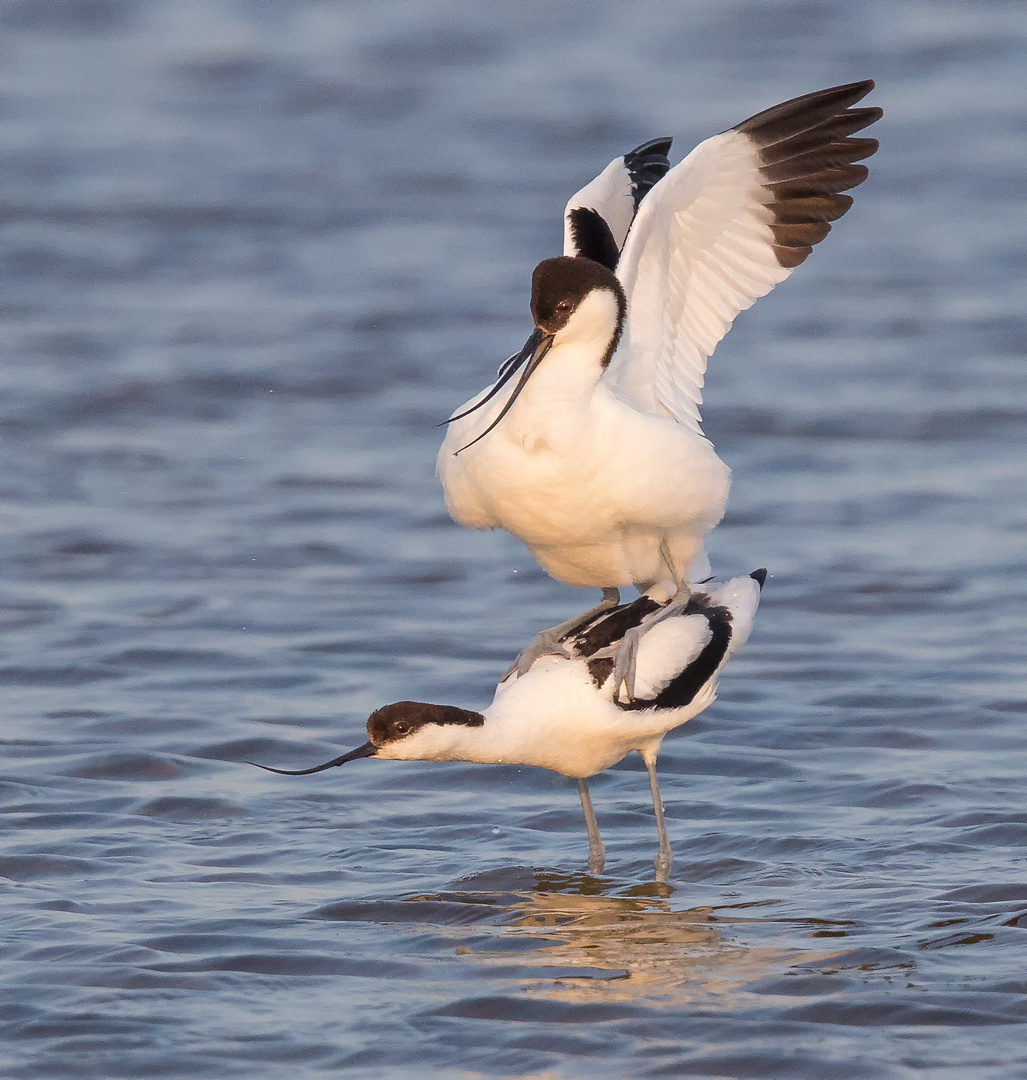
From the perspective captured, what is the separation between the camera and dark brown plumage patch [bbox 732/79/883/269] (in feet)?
23.2

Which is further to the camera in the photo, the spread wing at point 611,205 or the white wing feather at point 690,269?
the spread wing at point 611,205

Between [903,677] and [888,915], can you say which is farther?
[903,677]

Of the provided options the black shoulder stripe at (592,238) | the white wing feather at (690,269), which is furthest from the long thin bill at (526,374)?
the black shoulder stripe at (592,238)

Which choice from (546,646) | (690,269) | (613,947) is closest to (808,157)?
(690,269)

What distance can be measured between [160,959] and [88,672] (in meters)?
3.15

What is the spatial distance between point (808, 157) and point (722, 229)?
39 centimetres

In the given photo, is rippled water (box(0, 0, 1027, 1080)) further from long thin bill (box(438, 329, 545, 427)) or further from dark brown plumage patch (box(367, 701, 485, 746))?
long thin bill (box(438, 329, 545, 427))

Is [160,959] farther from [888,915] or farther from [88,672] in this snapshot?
[88,672]

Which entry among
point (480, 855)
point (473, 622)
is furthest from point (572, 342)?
point (473, 622)

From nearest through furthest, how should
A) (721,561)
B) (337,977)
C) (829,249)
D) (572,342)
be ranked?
Answer: (337,977)
(572,342)
(721,561)
(829,249)

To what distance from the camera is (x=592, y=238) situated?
24.7ft

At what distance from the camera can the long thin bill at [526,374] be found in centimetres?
655

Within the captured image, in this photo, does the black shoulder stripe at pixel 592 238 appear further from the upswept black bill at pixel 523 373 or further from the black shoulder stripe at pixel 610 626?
the black shoulder stripe at pixel 610 626

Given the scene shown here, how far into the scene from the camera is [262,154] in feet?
57.6
